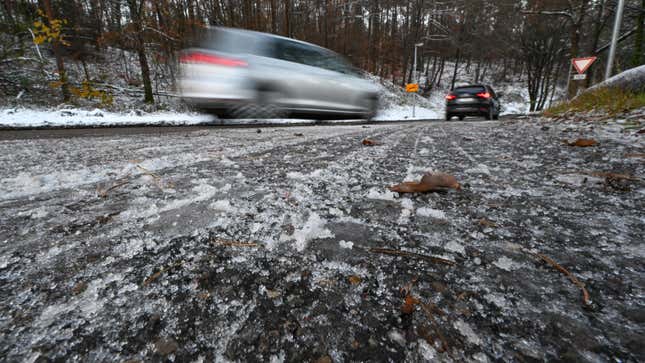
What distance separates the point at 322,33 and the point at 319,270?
80.8ft

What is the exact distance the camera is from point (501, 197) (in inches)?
42.5

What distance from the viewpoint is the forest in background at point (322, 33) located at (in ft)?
30.9

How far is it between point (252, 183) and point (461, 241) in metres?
0.91

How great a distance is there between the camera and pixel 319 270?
2.08 ft

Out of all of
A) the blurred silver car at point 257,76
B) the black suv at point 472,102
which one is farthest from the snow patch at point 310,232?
the black suv at point 472,102

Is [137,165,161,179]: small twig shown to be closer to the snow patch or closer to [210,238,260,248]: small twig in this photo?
[210,238,260,248]: small twig

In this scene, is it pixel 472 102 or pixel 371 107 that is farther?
pixel 472 102

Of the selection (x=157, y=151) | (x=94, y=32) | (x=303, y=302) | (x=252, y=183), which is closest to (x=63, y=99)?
(x=94, y=32)

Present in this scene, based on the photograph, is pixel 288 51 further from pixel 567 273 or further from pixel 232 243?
pixel 567 273

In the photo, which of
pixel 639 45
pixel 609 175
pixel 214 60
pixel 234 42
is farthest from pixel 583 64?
pixel 214 60

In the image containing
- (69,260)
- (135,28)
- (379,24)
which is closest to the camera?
(69,260)

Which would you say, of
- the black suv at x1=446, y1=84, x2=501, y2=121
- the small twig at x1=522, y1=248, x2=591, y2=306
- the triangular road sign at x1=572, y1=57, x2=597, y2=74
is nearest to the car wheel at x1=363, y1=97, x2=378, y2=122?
the black suv at x1=446, y1=84, x2=501, y2=121

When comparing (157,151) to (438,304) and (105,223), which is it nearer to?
(105,223)

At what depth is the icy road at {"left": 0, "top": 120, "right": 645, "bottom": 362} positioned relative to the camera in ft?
1.44
